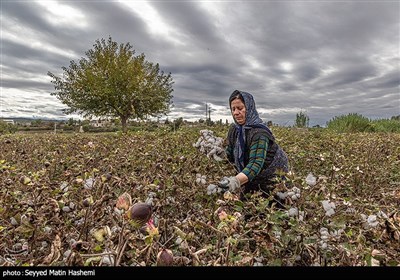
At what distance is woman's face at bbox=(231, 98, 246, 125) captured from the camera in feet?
9.80

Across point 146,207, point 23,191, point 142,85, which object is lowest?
point 23,191

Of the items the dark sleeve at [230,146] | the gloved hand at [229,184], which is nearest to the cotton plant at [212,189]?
the gloved hand at [229,184]

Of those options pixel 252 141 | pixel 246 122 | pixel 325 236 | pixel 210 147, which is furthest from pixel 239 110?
pixel 325 236

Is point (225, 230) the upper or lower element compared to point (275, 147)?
lower

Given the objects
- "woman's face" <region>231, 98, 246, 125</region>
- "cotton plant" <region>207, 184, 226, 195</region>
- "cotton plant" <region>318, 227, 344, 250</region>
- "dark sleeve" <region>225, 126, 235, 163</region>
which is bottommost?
"cotton plant" <region>318, 227, 344, 250</region>

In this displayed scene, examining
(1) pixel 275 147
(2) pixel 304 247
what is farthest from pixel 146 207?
(1) pixel 275 147

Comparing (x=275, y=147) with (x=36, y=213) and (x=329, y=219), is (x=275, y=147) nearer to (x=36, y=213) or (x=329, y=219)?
(x=329, y=219)

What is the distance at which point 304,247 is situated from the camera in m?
1.31

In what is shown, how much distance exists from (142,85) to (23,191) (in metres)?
29.6

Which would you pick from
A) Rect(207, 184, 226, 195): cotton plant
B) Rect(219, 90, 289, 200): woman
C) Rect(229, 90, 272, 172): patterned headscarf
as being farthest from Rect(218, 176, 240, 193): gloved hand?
Rect(229, 90, 272, 172): patterned headscarf

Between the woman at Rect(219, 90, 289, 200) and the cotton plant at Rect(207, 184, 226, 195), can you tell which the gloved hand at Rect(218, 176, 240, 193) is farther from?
the woman at Rect(219, 90, 289, 200)

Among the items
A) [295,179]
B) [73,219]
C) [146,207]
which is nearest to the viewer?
[146,207]

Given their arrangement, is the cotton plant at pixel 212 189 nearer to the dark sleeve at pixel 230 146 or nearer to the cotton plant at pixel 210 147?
the cotton plant at pixel 210 147
